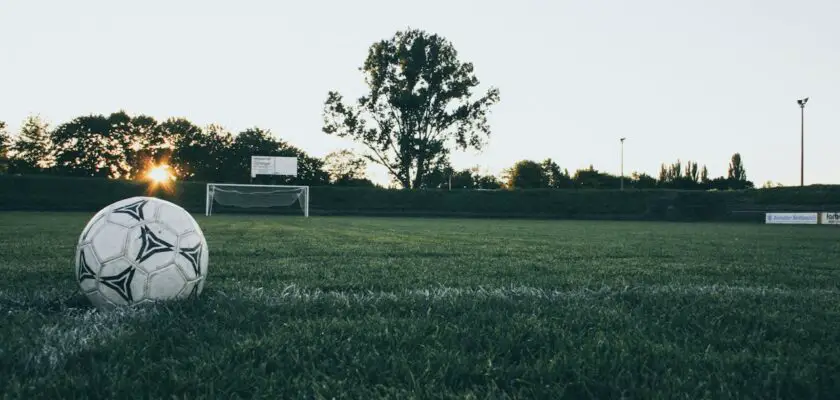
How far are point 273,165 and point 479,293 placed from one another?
34.4 metres

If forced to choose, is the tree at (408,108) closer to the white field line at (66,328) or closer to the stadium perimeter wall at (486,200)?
the stadium perimeter wall at (486,200)

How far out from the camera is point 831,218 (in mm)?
25984

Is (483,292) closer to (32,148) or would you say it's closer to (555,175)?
(32,148)

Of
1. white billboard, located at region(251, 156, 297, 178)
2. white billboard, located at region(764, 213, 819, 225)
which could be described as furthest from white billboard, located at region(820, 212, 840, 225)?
white billboard, located at region(251, 156, 297, 178)

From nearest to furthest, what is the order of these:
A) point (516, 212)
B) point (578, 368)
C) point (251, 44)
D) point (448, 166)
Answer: point (578, 368)
point (251, 44)
point (516, 212)
point (448, 166)

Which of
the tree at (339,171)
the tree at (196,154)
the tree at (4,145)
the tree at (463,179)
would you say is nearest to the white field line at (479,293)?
the tree at (339,171)

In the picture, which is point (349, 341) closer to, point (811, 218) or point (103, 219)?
point (103, 219)

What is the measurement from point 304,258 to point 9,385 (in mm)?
4115

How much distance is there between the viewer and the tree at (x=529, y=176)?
282ft

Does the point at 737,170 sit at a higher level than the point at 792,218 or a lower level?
higher

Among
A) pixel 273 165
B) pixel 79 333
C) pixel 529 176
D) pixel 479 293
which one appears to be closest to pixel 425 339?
pixel 479 293

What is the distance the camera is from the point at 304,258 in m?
5.67

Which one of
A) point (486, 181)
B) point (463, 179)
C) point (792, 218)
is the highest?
point (463, 179)

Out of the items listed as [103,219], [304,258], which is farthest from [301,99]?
[103,219]
